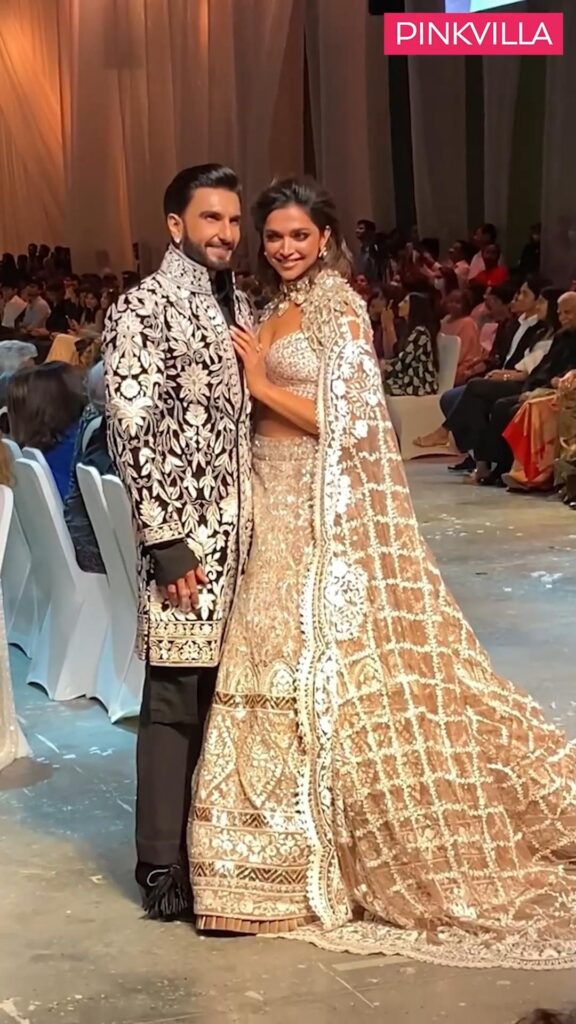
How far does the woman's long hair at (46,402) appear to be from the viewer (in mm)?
4465

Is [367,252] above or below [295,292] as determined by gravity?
below

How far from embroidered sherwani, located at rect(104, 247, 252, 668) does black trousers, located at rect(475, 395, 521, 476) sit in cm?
544

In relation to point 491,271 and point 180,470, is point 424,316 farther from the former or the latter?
point 180,470

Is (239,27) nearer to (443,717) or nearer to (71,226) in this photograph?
(71,226)

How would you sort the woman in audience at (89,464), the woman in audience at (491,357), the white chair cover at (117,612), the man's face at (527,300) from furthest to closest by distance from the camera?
the woman in audience at (491,357), the man's face at (527,300), the woman in audience at (89,464), the white chair cover at (117,612)

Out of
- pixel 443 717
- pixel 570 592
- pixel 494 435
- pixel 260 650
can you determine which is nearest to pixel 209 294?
pixel 260 650

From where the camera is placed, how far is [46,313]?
42.0 ft

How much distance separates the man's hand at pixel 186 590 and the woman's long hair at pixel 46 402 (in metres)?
1.93

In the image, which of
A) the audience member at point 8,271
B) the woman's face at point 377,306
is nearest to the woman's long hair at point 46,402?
the woman's face at point 377,306

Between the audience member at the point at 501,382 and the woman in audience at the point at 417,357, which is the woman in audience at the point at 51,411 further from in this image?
the woman in audience at the point at 417,357

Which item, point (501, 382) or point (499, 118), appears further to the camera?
point (499, 118)

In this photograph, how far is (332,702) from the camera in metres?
2.60

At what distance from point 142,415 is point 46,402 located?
6.63 feet

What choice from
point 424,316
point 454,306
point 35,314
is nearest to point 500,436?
point 424,316
